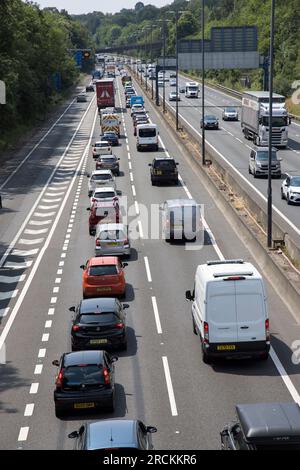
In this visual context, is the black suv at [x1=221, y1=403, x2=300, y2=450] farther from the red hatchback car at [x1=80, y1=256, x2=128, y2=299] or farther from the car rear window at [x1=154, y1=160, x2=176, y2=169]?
the car rear window at [x1=154, y1=160, x2=176, y2=169]

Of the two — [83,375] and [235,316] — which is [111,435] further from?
[235,316]

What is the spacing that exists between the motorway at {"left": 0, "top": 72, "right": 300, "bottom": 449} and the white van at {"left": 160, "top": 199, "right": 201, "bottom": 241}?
1.78 ft

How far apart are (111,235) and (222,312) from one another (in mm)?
12771

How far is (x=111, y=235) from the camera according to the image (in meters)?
33.0

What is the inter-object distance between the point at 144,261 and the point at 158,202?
1318cm

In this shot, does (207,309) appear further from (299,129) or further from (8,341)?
(299,129)

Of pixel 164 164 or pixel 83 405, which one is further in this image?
pixel 164 164

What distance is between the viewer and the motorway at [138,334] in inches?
715

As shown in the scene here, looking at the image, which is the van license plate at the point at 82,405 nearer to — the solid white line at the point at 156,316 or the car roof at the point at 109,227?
the solid white line at the point at 156,316

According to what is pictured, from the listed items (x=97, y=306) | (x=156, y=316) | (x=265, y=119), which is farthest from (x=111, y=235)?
(x=265, y=119)

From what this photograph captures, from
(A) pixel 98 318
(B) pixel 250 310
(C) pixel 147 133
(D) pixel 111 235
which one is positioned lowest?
(C) pixel 147 133

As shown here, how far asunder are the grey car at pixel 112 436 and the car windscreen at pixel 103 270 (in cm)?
1308

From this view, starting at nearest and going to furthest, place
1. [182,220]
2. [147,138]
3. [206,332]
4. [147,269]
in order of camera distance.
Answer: [206,332] < [147,269] < [182,220] < [147,138]

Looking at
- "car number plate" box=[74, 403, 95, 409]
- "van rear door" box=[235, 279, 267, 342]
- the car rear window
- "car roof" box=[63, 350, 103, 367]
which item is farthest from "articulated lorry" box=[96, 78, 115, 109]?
"car number plate" box=[74, 403, 95, 409]
